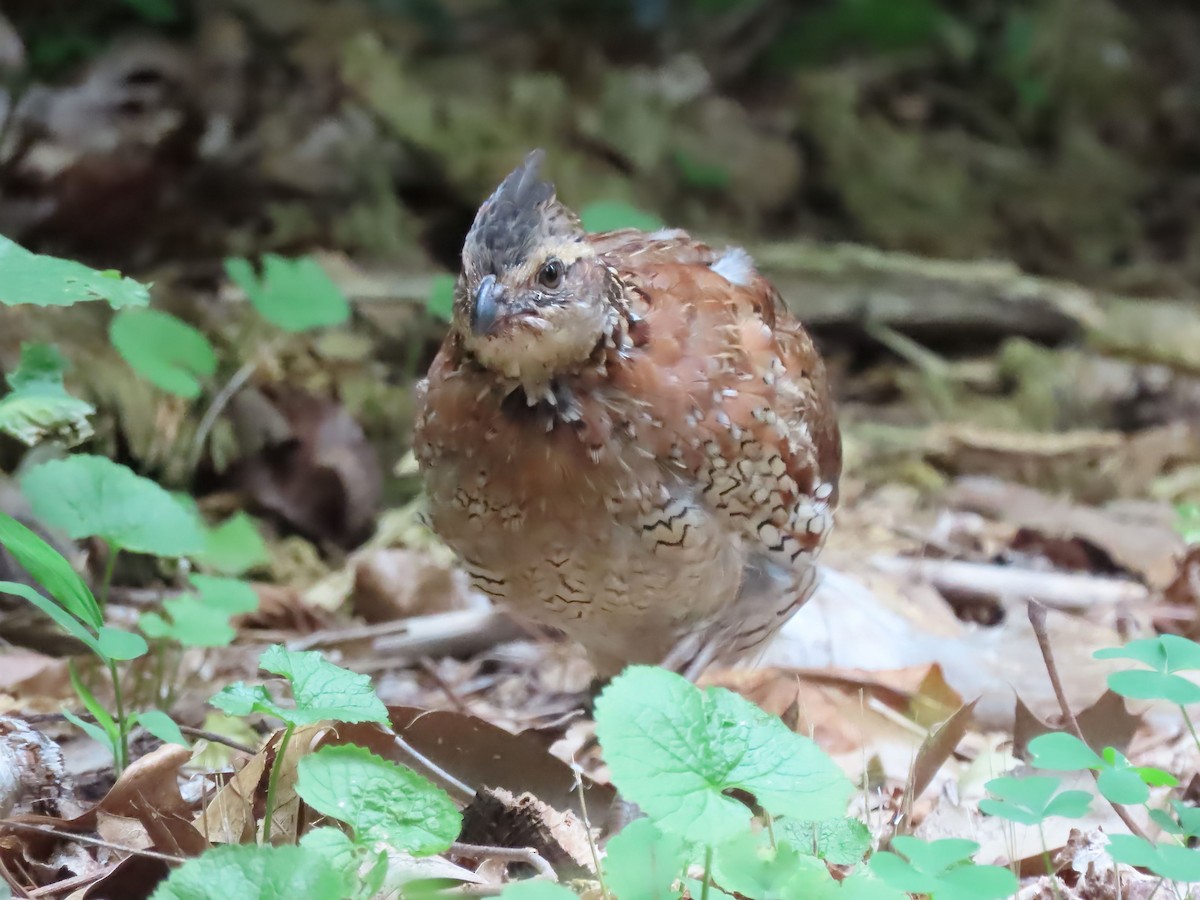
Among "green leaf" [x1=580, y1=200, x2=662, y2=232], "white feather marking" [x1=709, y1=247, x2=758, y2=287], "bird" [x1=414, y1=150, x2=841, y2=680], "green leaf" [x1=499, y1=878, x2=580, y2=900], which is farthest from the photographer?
"green leaf" [x1=580, y1=200, x2=662, y2=232]

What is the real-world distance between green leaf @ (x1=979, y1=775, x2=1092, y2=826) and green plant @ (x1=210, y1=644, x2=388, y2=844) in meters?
0.95

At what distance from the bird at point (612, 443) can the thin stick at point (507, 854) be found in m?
0.83

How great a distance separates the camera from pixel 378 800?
1.89m

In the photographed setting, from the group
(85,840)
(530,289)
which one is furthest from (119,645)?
(530,289)

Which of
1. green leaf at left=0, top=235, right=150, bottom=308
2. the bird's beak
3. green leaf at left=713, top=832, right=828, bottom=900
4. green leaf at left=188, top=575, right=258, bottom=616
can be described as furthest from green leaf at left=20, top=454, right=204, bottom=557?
green leaf at left=713, top=832, right=828, bottom=900

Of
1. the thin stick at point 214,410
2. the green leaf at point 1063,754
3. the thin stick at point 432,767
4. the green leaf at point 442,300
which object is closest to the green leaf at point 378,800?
the thin stick at point 432,767

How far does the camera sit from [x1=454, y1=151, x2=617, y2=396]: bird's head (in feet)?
8.30

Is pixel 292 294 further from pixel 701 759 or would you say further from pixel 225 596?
pixel 701 759

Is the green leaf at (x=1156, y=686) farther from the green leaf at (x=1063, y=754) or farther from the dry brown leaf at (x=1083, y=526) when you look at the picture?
the dry brown leaf at (x=1083, y=526)

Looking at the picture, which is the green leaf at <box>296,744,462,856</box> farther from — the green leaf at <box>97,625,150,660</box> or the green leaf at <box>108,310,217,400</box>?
the green leaf at <box>108,310,217,400</box>

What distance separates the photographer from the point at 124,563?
4.00 meters

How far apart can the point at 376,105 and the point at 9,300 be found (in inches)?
177

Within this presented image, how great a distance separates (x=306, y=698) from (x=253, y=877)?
12.8 inches

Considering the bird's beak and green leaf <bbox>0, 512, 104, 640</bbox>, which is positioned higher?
the bird's beak
